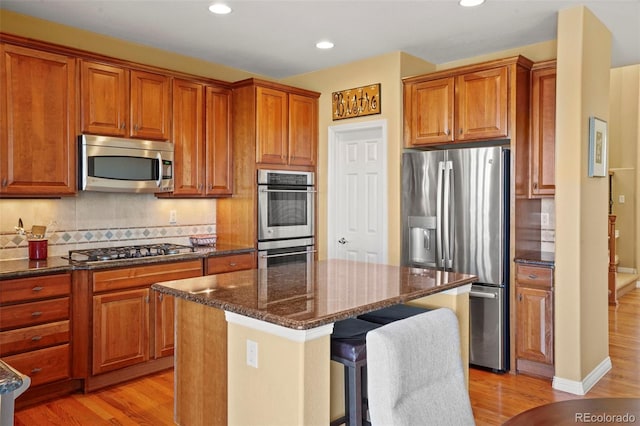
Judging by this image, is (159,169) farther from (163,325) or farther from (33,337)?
(33,337)

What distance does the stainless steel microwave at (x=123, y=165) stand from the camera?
3633 millimetres

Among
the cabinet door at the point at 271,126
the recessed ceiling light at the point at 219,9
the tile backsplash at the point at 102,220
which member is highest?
the recessed ceiling light at the point at 219,9

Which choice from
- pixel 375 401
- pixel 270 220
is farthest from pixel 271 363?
pixel 270 220

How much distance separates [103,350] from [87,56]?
82.9 inches

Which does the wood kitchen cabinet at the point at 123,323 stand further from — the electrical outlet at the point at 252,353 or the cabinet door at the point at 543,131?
the cabinet door at the point at 543,131

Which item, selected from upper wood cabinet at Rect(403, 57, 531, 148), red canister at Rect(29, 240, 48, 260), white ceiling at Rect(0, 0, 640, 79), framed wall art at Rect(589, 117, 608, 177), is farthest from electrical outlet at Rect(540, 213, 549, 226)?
red canister at Rect(29, 240, 48, 260)

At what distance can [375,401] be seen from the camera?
1366 mm

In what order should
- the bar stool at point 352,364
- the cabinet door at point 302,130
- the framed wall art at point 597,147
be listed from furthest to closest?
the cabinet door at point 302,130, the framed wall art at point 597,147, the bar stool at point 352,364

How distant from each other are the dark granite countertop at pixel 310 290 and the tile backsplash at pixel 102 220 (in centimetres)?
174

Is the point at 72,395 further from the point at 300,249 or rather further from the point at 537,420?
the point at 537,420

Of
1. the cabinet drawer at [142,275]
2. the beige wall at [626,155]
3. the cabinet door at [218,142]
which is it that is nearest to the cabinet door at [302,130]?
the cabinet door at [218,142]

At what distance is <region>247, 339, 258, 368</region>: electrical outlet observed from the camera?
212 centimetres

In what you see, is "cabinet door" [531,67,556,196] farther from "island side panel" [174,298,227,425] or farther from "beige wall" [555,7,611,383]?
"island side panel" [174,298,227,425]

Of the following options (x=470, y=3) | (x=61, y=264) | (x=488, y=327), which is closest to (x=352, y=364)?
(x=488, y=327)
